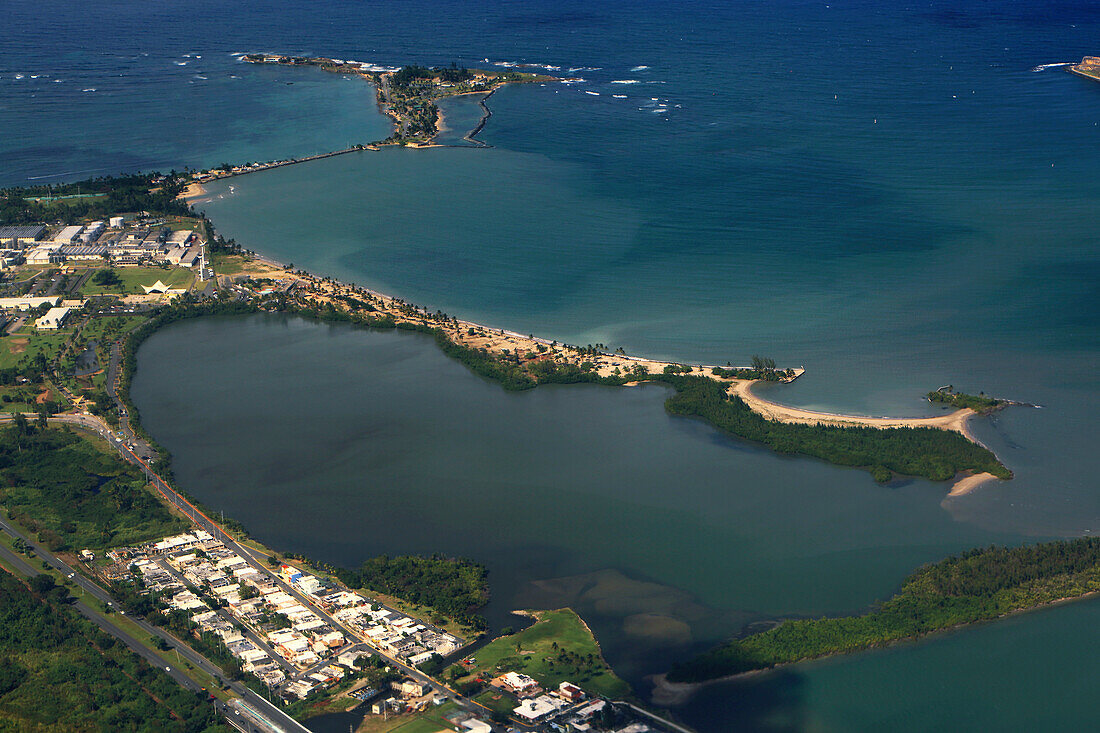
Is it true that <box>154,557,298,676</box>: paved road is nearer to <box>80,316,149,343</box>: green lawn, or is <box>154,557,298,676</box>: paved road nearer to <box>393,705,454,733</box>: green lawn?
<box>393,705,454,733</box>: green lawn

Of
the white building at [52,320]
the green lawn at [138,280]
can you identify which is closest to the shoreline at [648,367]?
the green lawn at [138,280]

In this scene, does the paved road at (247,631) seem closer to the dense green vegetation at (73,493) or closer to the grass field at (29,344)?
the dense green vegetation at (73,493)

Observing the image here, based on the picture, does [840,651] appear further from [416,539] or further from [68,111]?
[68,111]

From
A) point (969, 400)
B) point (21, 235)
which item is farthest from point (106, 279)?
point (969, 400)

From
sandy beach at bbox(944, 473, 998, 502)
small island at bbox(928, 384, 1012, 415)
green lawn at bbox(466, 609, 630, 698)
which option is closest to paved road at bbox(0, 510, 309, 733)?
green lawn at bbox(466, 609, 630, 698)

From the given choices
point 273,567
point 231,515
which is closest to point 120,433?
point 231,515

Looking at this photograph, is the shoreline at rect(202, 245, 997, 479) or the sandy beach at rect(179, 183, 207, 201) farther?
the sandy beach at rect(179, 183, 207, 201)
